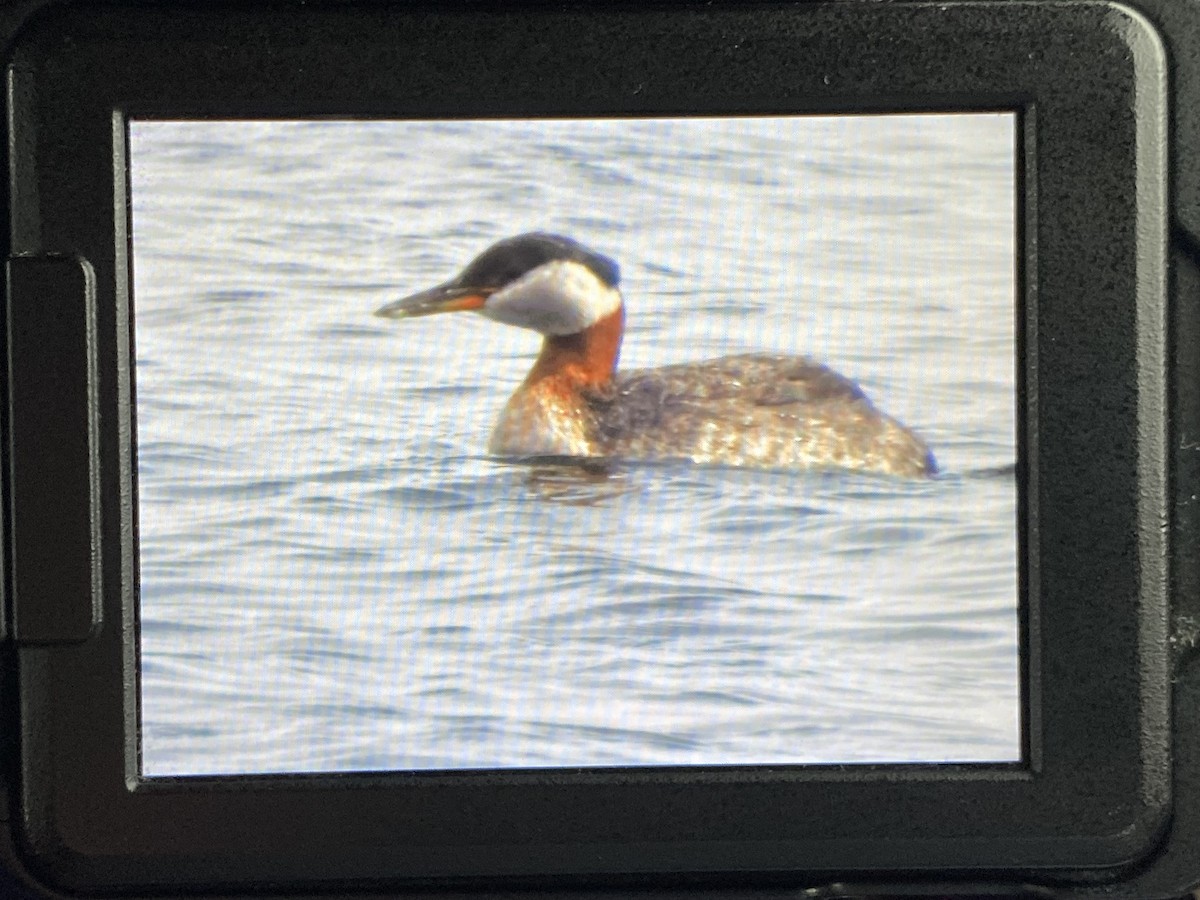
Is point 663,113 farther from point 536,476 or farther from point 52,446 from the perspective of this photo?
point 52,446

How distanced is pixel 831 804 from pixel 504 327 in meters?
0.24

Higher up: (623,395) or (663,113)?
(663,113)

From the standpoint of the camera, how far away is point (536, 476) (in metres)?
0.54

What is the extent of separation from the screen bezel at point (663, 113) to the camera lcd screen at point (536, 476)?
0.01 metres

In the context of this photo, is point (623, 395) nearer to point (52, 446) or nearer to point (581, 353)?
point (581, 353)

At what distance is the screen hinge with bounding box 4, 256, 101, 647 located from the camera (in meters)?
0.52

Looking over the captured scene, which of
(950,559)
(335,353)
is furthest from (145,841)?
(950,559)

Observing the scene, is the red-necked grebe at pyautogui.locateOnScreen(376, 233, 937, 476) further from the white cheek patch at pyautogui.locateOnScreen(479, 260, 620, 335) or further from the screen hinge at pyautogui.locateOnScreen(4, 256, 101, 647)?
the screen hinge at pyautogui.locateOnScreen(4, 256, 101, 647)

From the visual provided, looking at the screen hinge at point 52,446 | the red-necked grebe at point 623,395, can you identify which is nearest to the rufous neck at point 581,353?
the red-necked grebe at point 623,395

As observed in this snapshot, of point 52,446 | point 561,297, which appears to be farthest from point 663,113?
point 52,446

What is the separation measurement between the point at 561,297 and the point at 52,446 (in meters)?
0.21

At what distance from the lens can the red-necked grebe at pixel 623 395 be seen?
21.2 inches

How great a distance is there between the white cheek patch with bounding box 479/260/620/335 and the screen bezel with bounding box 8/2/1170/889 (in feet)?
0.22

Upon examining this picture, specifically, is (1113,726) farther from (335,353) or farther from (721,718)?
(335,353)
